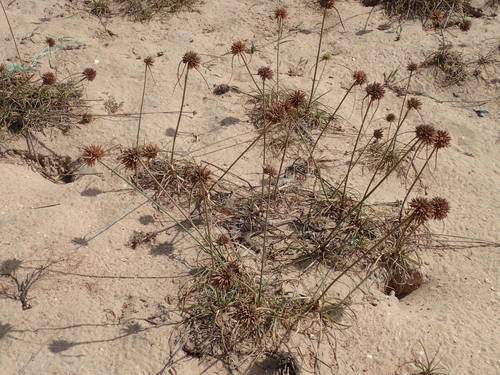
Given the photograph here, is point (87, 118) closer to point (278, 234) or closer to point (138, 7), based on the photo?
point (278, 234)

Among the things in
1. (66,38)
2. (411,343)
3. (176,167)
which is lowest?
(411,343)

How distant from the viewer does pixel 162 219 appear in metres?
3.11

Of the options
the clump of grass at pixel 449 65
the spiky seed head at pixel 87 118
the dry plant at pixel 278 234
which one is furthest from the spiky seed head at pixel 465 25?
the spiky seed head at pixel 87 118

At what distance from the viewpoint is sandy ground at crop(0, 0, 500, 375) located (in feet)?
7.97

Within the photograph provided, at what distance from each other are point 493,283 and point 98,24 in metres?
4.46

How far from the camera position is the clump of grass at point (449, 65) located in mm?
4625

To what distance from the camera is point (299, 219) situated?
10.4ft

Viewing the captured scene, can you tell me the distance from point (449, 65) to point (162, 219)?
11.2 feet

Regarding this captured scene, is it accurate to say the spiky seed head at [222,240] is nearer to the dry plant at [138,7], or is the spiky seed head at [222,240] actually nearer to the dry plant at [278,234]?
the dry plant at [278,234]

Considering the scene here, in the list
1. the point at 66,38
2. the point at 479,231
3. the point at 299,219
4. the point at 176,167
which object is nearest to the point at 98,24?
the point at 66,38

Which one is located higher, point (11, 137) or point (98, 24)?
point (98, 24)

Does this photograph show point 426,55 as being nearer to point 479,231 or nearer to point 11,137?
point 479,231

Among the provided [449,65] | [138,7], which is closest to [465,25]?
[449,65]

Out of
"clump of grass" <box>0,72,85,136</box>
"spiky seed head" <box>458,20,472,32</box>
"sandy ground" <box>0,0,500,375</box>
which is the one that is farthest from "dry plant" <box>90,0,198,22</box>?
"spiky seed head" <box>458,20,472,32</box>
